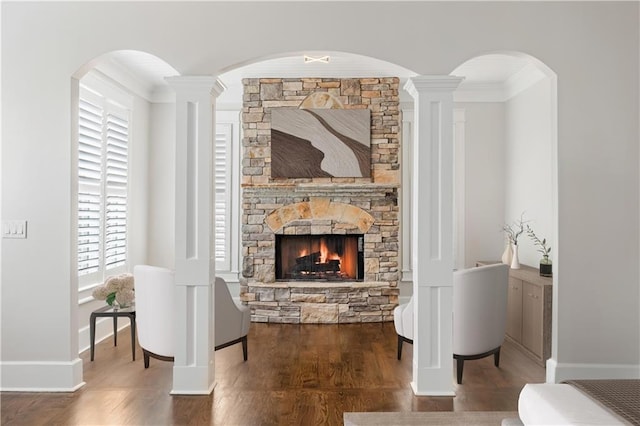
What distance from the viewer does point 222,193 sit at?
6.61 metres

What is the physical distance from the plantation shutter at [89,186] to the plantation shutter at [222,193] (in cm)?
158

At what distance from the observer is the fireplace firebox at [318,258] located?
6.42m

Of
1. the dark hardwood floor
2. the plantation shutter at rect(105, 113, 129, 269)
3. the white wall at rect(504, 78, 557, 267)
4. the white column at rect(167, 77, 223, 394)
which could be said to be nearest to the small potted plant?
the white wall at rect(504, 78, 557, 267)

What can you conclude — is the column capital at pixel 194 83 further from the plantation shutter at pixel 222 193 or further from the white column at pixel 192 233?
the plantation shutter at pixel 222 193

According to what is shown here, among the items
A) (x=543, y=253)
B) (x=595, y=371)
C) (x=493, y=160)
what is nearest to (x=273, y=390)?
(x=595, y=371)

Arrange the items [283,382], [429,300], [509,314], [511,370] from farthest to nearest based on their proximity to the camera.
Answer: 1. [509,314]
2. [511,370]
3. [283,382]
4. [429,300]

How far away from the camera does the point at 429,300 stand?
11.9 feet

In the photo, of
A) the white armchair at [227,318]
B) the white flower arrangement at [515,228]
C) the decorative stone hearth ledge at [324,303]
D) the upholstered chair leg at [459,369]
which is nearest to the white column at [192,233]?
the white armchair at [227,318]

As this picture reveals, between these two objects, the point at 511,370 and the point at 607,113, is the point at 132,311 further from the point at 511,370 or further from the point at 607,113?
the point at 607,113

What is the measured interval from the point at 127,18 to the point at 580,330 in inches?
154

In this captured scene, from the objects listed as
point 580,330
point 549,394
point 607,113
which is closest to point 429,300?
point 580,330

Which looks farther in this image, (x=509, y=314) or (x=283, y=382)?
(x=509, y=314)

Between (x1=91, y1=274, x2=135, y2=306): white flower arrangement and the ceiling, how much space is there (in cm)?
226

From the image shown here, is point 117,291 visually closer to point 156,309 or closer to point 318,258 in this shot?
point 156,309
